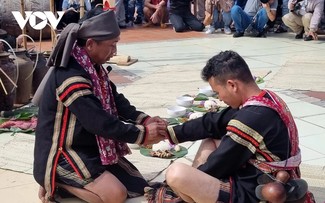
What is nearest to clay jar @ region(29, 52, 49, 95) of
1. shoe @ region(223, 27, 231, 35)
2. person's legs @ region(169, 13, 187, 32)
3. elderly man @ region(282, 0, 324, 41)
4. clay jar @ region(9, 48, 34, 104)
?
clay jar @ region(9, 48, 34, 104)

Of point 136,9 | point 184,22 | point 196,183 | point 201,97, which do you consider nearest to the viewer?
point 196,183

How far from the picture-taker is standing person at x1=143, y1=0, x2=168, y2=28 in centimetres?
1234

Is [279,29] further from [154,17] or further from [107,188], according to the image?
[107,188]

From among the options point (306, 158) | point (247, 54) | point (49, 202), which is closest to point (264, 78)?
point (247, 54)

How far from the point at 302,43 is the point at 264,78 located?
10.3ft

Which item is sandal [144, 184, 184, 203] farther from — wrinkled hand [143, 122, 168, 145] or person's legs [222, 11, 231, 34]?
person's legs [222, 11, 231, 34]

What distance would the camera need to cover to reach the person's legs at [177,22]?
11406 millimetres

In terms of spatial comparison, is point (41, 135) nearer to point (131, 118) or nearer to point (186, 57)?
point (131, 118)

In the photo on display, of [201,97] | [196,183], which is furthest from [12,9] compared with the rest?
[196,183]

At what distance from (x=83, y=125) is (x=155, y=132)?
1.35 ft

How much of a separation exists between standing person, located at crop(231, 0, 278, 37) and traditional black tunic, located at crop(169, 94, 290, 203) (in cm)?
752

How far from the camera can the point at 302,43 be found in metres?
9.54

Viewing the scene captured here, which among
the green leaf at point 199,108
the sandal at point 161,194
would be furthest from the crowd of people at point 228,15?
the sandal at point 161,194

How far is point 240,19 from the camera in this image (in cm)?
1036
